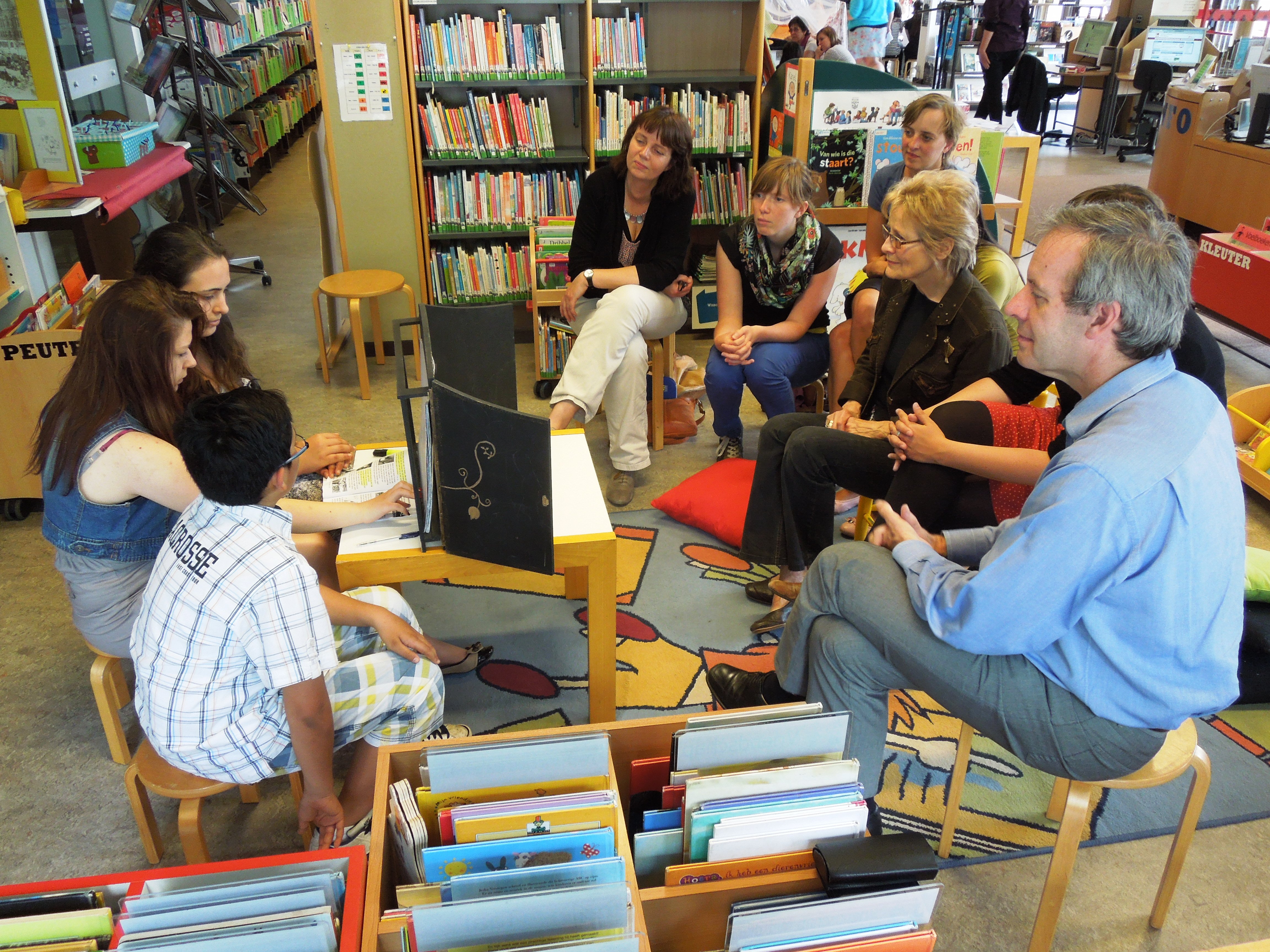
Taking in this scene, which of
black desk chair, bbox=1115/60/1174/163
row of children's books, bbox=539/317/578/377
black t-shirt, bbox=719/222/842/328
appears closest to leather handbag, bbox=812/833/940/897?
black t-shirt, bbox=719/222/842/328

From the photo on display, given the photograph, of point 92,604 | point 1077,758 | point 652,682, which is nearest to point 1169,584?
point 1077,758

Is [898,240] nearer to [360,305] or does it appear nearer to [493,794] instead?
[493,794]

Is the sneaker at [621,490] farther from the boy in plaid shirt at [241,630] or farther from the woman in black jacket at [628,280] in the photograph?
the boy in plaid shirt at [241,630]

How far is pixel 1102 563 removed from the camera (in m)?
1.40

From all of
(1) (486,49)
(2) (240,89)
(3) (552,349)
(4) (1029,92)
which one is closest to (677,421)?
(3) (552,349)

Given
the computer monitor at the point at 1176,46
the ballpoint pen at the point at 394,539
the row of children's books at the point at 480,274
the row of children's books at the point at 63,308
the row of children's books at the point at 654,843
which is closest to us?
the row of children's books at the point at 654,843

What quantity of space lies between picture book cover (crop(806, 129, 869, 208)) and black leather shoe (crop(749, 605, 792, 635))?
2328 millimetres

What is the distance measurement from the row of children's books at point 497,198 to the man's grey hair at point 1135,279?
10.6 ft

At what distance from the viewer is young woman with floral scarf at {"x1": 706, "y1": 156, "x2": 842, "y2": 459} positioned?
10.4 feet

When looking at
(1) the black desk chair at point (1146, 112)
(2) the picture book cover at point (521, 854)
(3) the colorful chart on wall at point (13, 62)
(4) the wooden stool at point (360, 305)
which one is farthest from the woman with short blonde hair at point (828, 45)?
(2) the picture book cover at point (521, 854)

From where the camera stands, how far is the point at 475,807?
4.24ft

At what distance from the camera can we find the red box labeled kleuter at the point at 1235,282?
4.22 meters

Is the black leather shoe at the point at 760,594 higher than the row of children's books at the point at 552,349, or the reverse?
the row of children's books at the point at 552,349

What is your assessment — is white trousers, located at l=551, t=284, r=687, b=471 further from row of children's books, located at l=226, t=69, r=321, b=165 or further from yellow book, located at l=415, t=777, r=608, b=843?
row of children's books, located at l=226, t=69, r=321, b=165
